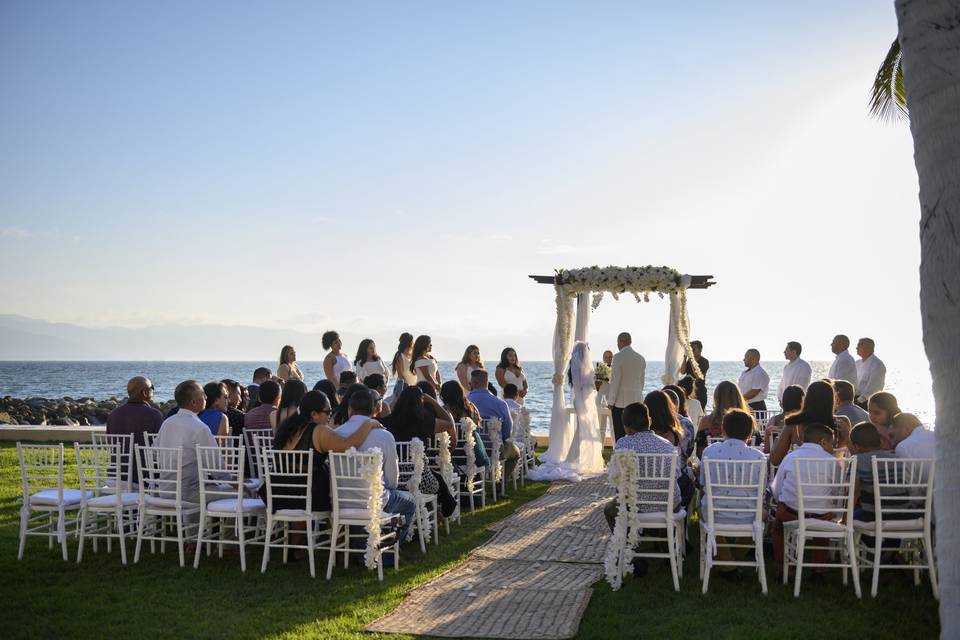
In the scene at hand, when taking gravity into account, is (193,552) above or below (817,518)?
below

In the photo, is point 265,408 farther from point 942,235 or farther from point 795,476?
point 942,235

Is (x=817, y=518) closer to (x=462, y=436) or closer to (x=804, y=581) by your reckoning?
(x=804, y=581)

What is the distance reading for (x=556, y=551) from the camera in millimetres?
8297

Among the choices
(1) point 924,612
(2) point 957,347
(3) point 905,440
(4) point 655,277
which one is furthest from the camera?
(4) point 655,277

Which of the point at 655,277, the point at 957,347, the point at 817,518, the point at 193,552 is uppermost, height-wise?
the point at 655,277

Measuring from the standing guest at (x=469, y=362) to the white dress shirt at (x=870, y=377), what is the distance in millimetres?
5550

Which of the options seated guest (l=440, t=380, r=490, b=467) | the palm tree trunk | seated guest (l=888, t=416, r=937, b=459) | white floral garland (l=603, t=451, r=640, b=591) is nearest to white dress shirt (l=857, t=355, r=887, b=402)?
seated guest (l=888, t=416, r=937, b=459)

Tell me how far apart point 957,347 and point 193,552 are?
22.9 feet

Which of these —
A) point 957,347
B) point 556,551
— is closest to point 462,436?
point 556,551

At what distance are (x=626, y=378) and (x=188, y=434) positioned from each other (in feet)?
21.8

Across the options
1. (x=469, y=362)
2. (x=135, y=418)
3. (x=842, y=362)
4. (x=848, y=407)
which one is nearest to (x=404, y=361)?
(x=469, y=362)

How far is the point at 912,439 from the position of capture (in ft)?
22.8

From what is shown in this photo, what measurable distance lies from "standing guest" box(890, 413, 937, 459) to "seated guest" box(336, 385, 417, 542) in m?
4.20

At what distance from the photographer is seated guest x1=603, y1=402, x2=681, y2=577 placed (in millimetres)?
7230
